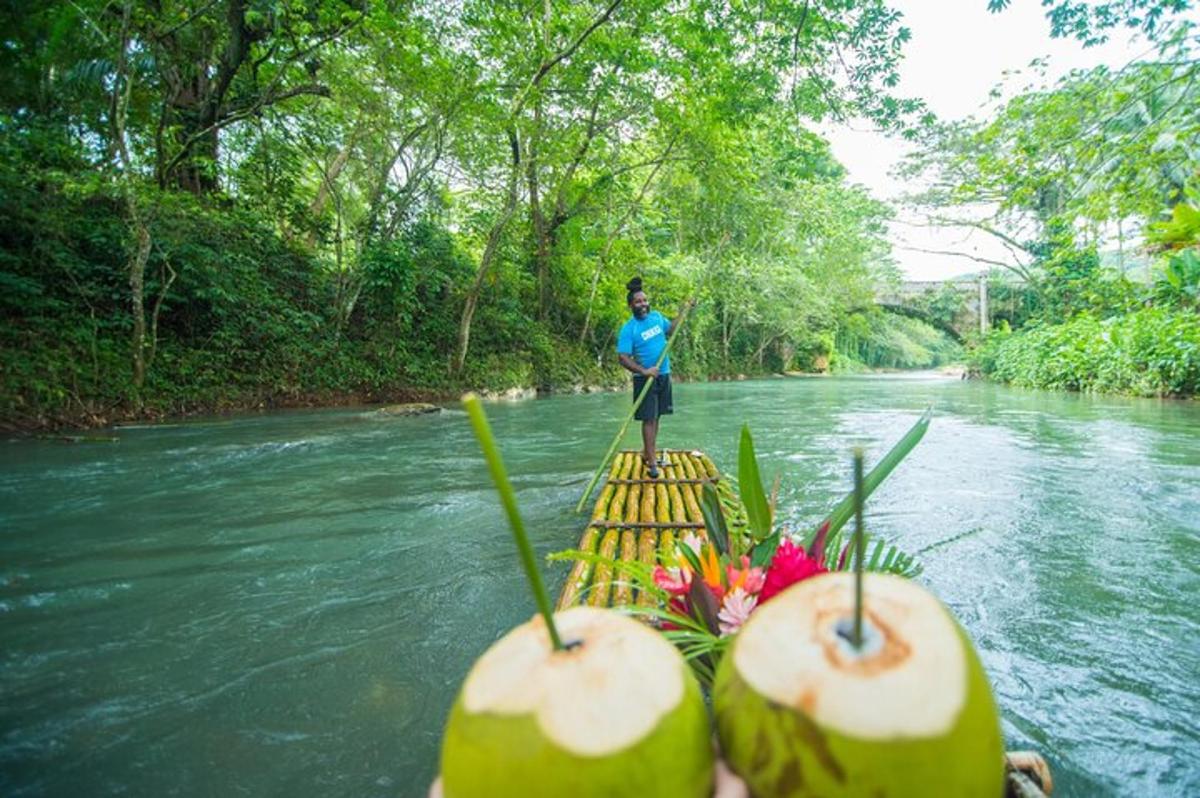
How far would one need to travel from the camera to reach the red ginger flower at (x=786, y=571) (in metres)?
1.01

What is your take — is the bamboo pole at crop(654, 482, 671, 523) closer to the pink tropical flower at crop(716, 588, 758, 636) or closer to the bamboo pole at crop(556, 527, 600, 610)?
the bamboo pole at crop(556, 527, 600, 610)

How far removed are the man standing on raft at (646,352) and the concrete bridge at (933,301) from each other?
95.4 ft

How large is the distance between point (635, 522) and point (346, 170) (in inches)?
579

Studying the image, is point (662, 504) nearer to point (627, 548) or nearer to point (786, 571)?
point (627, 548)

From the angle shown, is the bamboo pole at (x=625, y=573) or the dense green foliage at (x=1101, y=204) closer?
the bamboo pole at (x=625, y=573)

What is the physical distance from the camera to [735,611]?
3.24 feet

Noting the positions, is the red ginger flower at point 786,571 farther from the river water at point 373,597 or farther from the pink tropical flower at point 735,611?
the river water at point 373,597

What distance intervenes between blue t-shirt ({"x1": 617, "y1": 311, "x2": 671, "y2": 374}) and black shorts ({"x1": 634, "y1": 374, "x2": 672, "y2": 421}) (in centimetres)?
12

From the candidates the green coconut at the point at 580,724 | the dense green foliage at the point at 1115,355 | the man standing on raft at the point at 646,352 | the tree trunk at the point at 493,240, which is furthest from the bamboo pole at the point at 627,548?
the dense green foliage at the point at 1115,355

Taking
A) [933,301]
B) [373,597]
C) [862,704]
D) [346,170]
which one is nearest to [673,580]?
[862,704]

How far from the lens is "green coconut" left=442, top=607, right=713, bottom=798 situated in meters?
0.43

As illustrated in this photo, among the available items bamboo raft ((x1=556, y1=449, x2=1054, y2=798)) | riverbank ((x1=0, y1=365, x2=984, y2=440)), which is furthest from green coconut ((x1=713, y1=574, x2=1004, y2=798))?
riverbank ((x1=0, y1=365, x2=984, y2=440))

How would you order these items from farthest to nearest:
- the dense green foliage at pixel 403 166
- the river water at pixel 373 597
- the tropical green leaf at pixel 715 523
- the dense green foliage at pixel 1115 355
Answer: the dense green foliage at pixel 1115 355 < the dense green foliage at pixel 403 166 < the river water at pixel 373 597 < the tropical green leaf at pixel 715 523

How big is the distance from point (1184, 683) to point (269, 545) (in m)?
3.79
